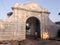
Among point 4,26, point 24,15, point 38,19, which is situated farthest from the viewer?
point 38,19

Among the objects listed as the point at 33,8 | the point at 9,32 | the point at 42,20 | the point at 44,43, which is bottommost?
the point at 44,43

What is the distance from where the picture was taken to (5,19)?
2053 cm

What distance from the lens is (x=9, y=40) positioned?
2038cm

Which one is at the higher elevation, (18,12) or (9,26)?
(18,12)

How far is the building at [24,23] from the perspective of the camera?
805 inches

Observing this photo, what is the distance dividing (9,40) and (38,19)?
583 centimetres

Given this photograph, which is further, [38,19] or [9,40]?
[38,19]

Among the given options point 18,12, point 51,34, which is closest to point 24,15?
point 18,12

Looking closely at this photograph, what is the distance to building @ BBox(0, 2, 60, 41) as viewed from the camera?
67.1ft

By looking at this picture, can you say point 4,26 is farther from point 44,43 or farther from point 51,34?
point 51,34

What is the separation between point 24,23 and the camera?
861 inches

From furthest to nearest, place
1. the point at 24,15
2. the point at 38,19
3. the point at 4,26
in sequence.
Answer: the point at 38,19, the point at 24,15, the point at 4,26

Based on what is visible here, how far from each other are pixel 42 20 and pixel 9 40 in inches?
246

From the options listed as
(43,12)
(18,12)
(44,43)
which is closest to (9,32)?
Result: (18,12)
